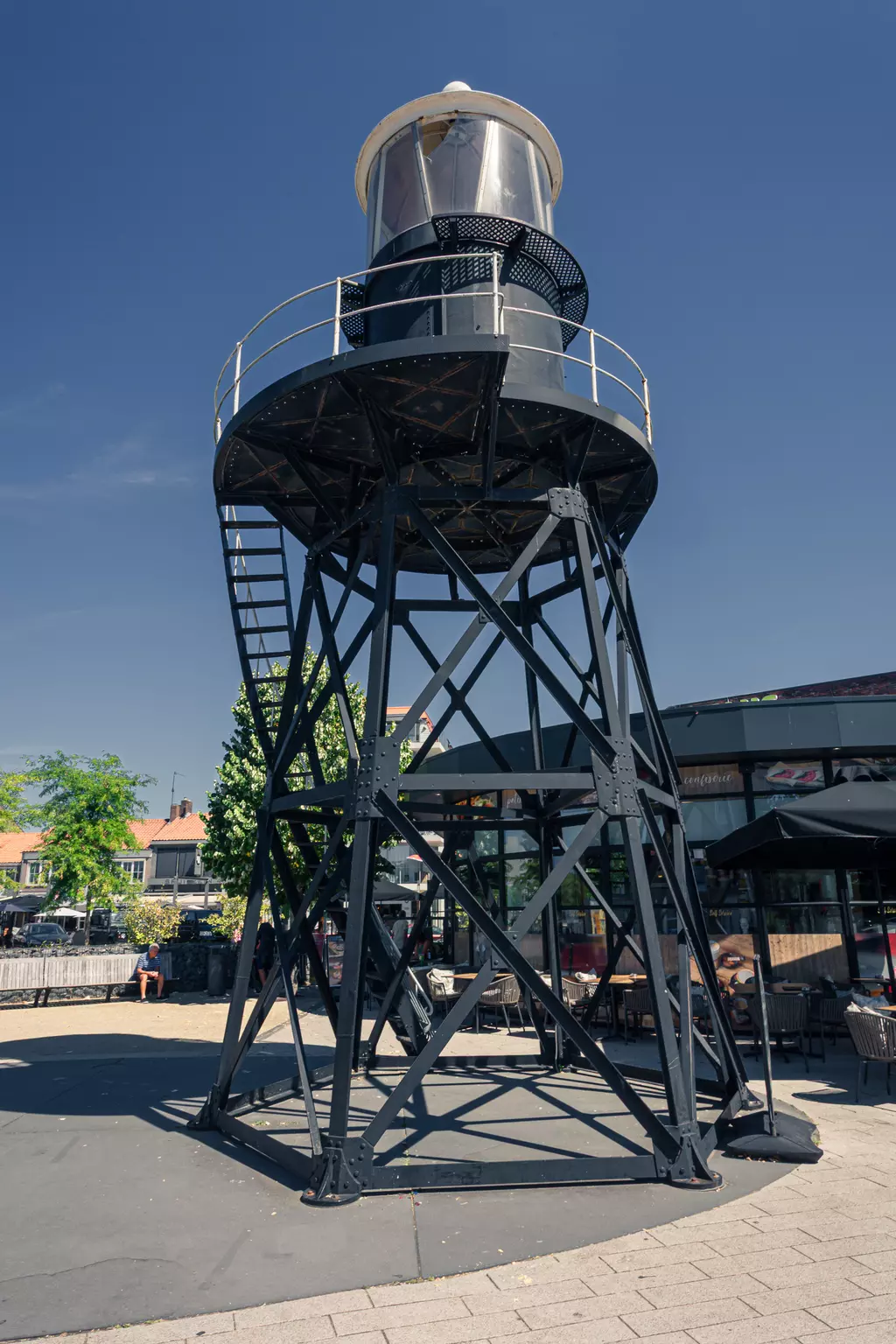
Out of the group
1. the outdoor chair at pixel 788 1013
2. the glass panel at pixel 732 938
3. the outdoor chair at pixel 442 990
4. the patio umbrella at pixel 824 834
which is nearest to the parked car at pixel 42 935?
the outdoor chair at pixel 442 990

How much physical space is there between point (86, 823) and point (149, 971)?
15.4 meters

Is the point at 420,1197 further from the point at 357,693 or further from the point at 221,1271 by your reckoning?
the point at 357,693

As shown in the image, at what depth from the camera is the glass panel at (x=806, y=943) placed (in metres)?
14.5

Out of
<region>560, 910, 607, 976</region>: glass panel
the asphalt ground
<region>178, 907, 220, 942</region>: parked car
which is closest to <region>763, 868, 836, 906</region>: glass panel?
<region>560, 910, 607, 976</region>: glass panel

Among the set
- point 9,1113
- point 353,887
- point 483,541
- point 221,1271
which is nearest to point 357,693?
point 483,541

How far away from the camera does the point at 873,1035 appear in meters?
8.98

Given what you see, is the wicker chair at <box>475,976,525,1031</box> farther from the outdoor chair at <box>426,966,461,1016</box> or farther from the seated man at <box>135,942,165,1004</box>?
the seated man at <box>135,942,165,1004</box>

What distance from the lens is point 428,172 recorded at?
921cm

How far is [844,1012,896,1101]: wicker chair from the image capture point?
350 inches

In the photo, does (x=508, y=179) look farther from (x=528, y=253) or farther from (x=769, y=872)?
(x=769, y=872)

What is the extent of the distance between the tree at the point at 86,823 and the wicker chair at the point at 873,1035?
1202 inches

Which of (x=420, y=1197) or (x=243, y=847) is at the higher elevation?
(x=243, y=847)

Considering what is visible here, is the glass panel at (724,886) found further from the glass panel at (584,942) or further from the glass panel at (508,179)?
the glass panel at (508,179)

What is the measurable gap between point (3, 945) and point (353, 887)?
35574mm
